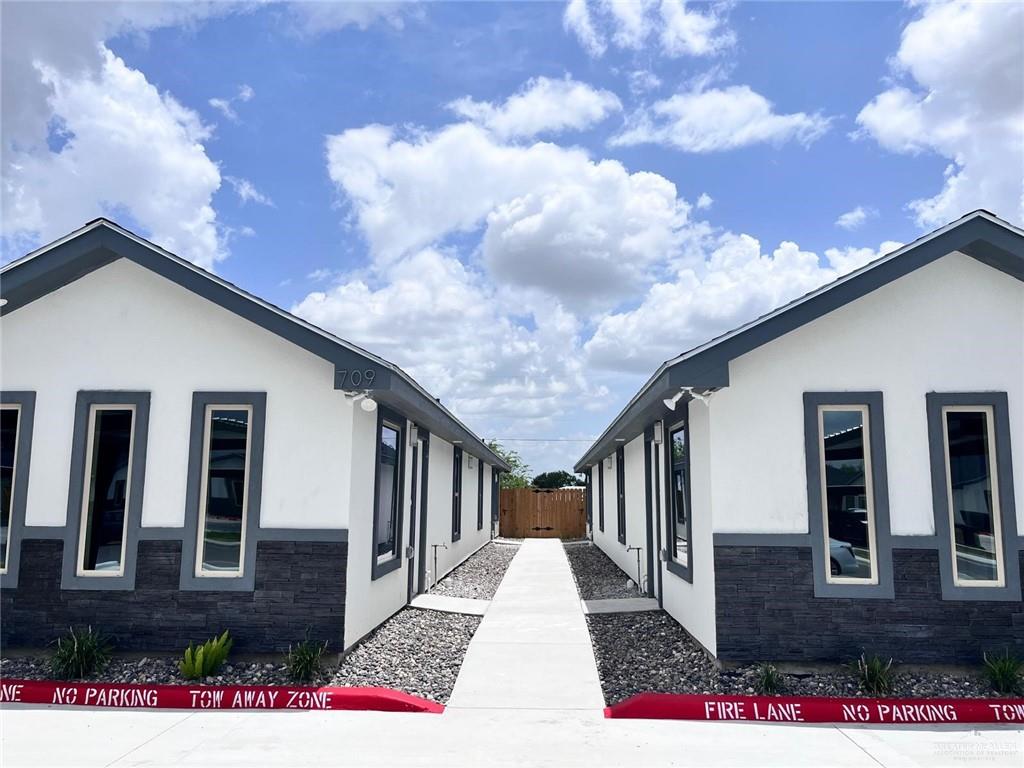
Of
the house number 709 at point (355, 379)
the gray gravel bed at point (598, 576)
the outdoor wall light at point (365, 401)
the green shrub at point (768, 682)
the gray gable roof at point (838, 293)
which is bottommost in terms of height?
the gray gravel bed at point (598, 576)

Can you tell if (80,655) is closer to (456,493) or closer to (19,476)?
(19,476)

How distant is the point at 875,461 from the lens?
266 inches

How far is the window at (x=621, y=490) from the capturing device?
48.3 ft

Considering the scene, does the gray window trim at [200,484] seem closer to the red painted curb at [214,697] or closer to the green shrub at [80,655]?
the green shrub at [80,655]

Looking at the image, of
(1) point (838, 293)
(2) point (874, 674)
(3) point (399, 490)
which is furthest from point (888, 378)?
(3) point (399, 490)

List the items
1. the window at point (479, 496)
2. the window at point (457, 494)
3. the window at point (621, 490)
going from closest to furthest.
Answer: the window at point (621, 490), the window at point (457, 494), the window at point (479, 496)

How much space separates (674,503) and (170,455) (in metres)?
6.12

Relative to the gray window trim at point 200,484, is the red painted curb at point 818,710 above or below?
below

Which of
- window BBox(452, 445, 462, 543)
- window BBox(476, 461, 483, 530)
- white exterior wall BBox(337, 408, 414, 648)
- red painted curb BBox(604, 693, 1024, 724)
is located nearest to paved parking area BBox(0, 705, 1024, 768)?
red painted curb BBox(604, 693, 1024, 724)

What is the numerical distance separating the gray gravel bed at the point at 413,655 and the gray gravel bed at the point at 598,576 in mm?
3249

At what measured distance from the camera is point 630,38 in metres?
9.48

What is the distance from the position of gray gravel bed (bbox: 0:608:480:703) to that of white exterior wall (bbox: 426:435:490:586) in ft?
13.6

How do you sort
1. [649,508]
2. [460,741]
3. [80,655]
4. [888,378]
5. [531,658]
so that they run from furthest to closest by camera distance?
[649,508], [531,658], [888,378], [80,655], [460,741]

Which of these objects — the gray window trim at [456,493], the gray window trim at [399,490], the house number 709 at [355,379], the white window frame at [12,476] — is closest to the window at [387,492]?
the gray window trim at [399,490]
